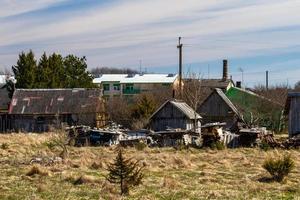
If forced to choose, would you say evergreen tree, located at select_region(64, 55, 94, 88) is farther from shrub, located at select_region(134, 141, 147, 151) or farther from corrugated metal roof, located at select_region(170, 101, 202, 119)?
shrub, located at select_region(134, 141, 147, 151)

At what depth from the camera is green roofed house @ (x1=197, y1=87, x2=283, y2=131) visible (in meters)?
54.2

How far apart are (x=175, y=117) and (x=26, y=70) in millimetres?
29523

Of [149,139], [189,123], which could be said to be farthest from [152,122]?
[149,139]

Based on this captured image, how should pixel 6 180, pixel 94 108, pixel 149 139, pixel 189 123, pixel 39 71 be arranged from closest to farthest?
pixel 6 180 < pixel 149 139 < pixel 189 123 < pixel 94 108 < pixel 39 71

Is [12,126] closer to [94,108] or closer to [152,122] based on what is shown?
[94,108]

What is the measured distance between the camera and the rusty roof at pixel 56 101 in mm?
58750

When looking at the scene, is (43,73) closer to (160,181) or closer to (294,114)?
(294,114)

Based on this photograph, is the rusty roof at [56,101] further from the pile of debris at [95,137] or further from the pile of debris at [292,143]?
the pile of debris at [292,143]

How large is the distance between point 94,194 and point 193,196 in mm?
2703

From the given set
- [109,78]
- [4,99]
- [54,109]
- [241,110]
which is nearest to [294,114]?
[241,110]

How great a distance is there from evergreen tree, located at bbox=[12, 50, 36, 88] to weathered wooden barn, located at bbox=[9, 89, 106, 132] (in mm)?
8147

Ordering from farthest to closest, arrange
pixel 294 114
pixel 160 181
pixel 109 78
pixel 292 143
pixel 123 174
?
pixel 109 78 → pixel 294 114 → pixel 292 143 → pixel 160 181 → pixel 123 174

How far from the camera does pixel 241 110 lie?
193 ft

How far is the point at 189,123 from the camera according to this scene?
4638cm
